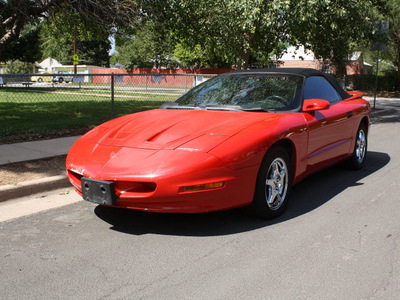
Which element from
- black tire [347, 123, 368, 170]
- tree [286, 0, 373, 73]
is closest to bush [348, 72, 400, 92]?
tree [286, 0, 373, 73]

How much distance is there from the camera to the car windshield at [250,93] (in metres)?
4.83

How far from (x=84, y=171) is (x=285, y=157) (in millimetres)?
1958

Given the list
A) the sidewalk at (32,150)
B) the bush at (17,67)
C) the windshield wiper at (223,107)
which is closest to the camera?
the windshield wiper at (223,107)

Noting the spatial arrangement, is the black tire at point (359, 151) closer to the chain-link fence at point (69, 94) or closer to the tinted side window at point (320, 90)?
the tinted side window at point (320, 90)

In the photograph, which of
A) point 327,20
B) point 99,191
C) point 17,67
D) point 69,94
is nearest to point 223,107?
point 99,191

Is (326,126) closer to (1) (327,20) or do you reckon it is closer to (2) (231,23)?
(2) (231,23)

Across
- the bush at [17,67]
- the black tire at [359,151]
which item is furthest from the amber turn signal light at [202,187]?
the bush at [17,67]

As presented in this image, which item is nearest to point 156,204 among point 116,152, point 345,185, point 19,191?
point 116,152

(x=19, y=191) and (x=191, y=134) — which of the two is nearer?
(x=191, y=134)

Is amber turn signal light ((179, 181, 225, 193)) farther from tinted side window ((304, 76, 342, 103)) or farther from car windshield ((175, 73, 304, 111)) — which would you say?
tinted side window ((304, 76, 342, 103))

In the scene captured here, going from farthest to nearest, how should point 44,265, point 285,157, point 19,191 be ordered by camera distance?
point 19,191
point 285,157
point 44,265

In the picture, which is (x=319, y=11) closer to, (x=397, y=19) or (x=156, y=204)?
(x=156, y=204)

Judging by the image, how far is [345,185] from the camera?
5578 millimetres

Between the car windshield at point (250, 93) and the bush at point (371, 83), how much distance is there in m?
29.5
